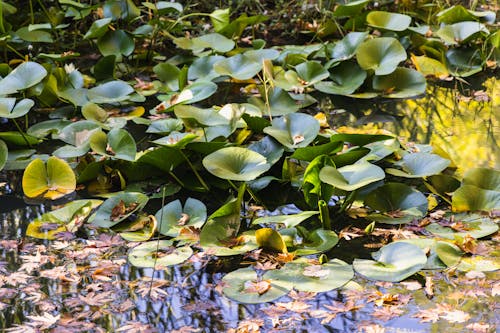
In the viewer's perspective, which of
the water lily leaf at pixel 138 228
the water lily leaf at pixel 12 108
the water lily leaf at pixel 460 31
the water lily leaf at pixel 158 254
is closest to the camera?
the water lily leaf at pixel 158 254

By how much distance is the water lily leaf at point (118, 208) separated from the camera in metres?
1.93

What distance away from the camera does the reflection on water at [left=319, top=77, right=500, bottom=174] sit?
7.73 ft

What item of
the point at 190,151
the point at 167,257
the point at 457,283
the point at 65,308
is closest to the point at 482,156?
the point at 457,283

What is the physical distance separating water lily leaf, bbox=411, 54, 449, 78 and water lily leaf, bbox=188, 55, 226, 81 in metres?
0.85

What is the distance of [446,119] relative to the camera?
2.62 m

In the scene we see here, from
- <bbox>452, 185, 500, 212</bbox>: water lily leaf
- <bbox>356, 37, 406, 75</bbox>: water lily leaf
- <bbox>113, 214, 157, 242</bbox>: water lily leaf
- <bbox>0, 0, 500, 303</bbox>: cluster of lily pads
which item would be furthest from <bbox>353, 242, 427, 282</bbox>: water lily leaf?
<bbox>356, 37, 406, 75</bbox>: water lily leaf

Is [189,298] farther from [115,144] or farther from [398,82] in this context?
[398,82]

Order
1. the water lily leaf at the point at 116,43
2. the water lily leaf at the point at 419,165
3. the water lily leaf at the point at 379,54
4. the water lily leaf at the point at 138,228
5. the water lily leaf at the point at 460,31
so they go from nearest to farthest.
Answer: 1. the water lily leaf at the point at 138,228
2. the water lily leaf at the point at 419,165
3. the water lily leaf at the point at 379,54
4. the water lily leaf at the point at 460,31
5. the water lily leaf at the point at 116,43

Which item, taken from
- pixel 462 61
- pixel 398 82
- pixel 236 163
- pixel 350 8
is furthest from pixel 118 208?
pixel 462 61

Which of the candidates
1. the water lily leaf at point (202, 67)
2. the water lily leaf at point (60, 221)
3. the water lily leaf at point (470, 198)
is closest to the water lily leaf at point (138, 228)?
the water lily leaf at point (60, 221)

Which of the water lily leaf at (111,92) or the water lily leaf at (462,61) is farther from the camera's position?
the water lily leaf at (462,61)

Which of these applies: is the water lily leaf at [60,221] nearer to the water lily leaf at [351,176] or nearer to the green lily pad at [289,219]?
the green lily pad at [289,219]

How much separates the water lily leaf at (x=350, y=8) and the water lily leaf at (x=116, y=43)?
914 millimetres

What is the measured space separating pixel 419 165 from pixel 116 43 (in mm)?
1578
